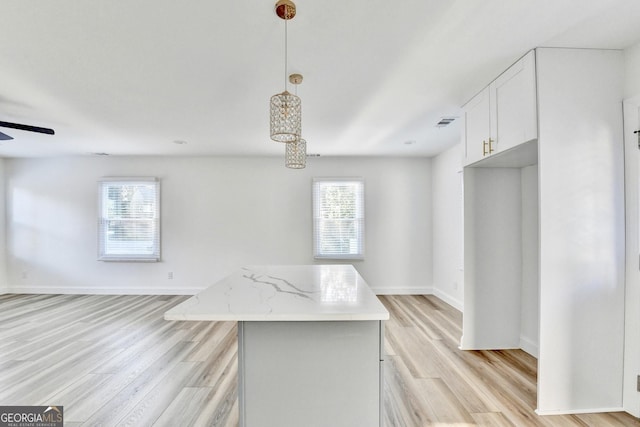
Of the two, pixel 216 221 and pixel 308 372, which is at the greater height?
pixel 216 221

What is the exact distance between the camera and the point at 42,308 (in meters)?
4.50

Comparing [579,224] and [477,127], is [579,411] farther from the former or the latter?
[477,127]

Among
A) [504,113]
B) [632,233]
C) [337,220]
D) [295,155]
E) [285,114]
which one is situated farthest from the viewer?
[337,220]

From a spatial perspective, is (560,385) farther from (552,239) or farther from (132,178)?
(132,178)

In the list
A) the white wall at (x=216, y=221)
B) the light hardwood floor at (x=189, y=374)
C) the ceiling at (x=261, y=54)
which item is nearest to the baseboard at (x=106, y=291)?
the white wall at (x=216, y=221)

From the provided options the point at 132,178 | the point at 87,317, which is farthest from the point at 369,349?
the point at 132,178

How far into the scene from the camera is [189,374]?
2.57 metres

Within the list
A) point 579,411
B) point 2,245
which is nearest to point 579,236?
point 579,411

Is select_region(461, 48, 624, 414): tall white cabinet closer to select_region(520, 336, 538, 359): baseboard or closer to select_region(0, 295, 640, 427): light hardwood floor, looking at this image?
select_region(0, 295, 640, 427): light hardwood floor

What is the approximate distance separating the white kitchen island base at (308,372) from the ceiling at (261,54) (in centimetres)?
169

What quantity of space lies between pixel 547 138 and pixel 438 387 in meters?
2.02

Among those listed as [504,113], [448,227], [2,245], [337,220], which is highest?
[504,113]

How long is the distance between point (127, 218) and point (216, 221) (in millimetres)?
1577

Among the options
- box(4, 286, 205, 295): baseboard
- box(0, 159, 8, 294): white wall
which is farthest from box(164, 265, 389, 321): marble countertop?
box(0, 159, 8, 294): white wall
